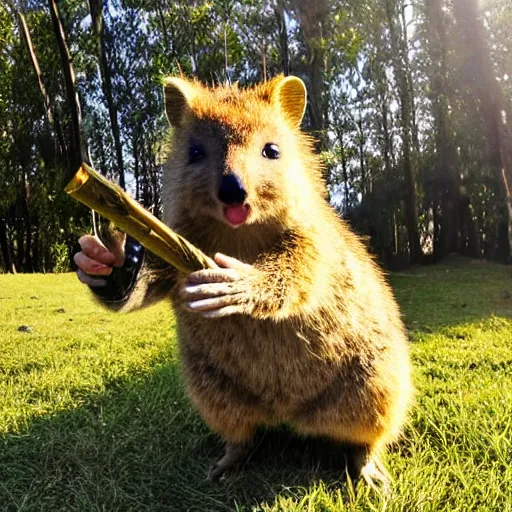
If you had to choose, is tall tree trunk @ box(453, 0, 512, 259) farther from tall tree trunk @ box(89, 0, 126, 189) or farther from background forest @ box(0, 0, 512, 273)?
tall tree trunk @ box(89, 0, 126, 189)

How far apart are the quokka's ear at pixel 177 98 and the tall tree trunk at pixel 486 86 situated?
467 inches

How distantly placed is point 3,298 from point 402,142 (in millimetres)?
11788

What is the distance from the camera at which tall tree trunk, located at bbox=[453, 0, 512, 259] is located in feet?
42.7

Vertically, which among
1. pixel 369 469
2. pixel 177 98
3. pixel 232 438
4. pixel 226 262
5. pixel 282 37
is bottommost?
pixel 369 469

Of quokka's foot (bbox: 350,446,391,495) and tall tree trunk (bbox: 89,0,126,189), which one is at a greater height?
tall tree trunk (bbox: 89,0,126,189)

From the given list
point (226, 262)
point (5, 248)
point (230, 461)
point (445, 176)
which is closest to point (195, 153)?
point (226, 262)

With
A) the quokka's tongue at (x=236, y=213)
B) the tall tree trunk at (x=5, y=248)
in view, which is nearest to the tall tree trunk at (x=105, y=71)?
the tall tree trunk at (x=5, y=248)

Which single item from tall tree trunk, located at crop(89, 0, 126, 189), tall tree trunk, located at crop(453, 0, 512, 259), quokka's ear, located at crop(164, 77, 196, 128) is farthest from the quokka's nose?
tall tree trunk, located at crop(453, 0, 512, 259)

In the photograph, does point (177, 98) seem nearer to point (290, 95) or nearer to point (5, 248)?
point (290, 95)

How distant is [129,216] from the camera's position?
154cm

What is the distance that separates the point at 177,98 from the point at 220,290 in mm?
934

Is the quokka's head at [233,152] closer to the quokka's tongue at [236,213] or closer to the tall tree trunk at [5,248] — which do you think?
the quokka's tongue at [236,213]

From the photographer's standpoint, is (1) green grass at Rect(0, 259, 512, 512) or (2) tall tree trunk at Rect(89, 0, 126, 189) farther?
(2) tall tree trunk at Rect(89, 0, 126, 189)

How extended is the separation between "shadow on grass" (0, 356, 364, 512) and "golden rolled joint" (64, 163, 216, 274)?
1126 millimetres
